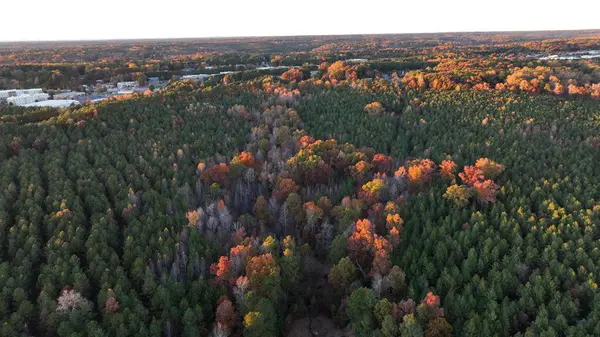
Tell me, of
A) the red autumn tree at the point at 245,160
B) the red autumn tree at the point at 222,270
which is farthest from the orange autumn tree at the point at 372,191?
the red autumn tree at the point at 222,270

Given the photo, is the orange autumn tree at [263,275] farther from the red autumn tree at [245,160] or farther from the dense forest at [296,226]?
the red autumn tree at [245,160]

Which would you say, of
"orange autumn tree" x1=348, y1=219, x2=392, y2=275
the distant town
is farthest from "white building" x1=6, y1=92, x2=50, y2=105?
"orange autumn tree" x1=348, y1=219, x2=392, y2=275

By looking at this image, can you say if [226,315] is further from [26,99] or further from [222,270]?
[26,99]

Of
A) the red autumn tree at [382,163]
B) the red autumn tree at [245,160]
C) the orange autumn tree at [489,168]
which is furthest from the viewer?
the red autumn tree at [382,163]

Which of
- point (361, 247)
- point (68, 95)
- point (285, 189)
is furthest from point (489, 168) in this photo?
point (68, 95)

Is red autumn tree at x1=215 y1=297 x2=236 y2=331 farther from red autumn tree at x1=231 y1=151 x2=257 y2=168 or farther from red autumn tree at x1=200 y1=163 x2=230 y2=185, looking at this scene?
red autumn tree at x1=231 y1=151 x2=257 y2=168

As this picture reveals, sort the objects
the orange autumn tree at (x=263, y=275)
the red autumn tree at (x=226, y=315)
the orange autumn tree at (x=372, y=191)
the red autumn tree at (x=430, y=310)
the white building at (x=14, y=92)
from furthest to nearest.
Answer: the white building at (x=14, y=92), the orange autumn tree at (x=372, y=191), the orange autumn tree at (x=263, y=275), the red autumn tree at (x=226, y=315), the red autumn tree at (x=430, y=310)

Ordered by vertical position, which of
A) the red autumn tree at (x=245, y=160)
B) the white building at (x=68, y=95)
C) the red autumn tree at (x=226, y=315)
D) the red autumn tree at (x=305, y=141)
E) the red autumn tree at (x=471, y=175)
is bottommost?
the red autumn tree at (x=226, y=315)

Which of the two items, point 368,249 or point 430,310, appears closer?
point 430,310

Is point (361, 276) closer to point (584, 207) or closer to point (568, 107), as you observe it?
point (584, 207)
